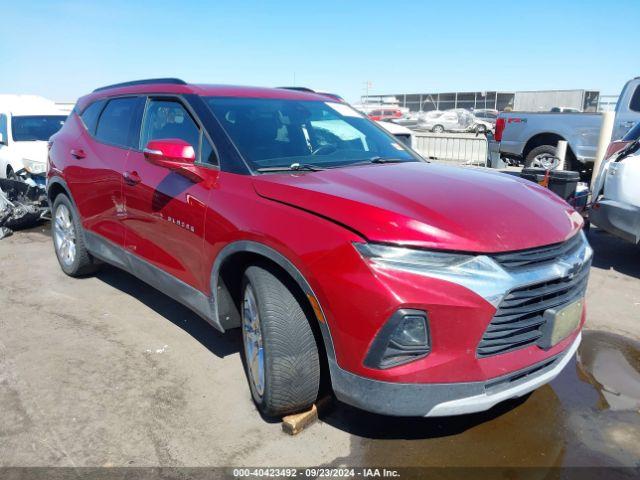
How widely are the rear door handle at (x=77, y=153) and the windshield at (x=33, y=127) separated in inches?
226

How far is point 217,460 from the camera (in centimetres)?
258

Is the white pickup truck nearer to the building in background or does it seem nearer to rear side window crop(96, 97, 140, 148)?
rear side window crop(96, 97, 140, 148)

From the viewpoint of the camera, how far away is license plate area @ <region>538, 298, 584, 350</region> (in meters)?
2.39

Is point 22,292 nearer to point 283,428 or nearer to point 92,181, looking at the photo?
point 92,181

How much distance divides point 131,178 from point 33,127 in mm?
7510

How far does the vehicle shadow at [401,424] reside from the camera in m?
2.79

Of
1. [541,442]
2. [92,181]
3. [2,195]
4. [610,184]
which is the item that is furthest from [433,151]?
[541,442]

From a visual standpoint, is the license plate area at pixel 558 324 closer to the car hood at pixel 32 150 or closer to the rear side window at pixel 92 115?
the rear side window at pixel 92 115

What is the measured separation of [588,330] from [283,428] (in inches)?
107

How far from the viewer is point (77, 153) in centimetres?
466

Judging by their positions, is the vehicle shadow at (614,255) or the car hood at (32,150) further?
the car hood at (32,150)

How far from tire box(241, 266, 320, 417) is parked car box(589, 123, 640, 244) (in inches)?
166

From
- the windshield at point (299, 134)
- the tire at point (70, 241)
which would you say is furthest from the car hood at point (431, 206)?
the tire at point (70, 241)

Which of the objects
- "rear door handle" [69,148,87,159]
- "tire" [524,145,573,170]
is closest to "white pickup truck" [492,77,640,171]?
"tire" [524,145,573,170]
